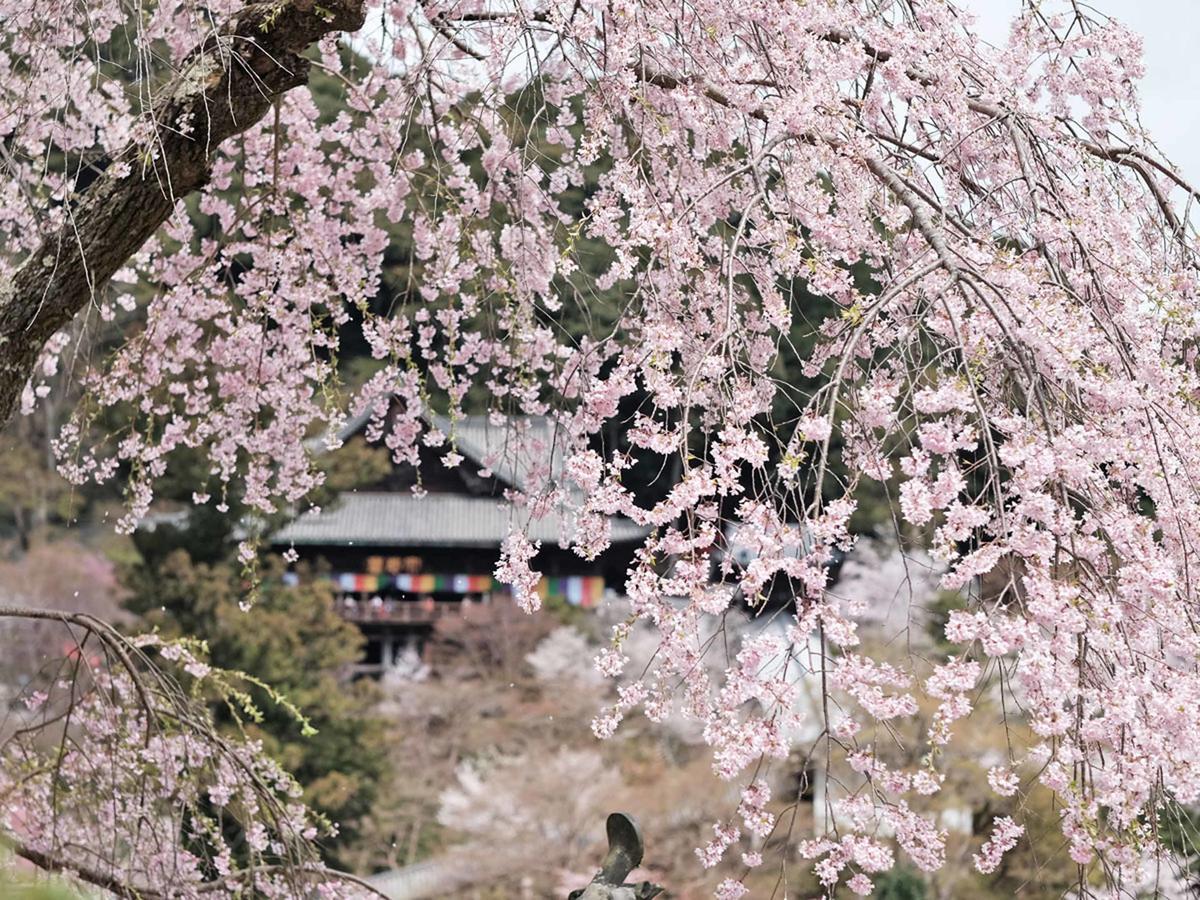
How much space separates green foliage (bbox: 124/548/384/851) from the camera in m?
9.05

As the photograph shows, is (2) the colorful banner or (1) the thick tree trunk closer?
(1) the thick tree trunk

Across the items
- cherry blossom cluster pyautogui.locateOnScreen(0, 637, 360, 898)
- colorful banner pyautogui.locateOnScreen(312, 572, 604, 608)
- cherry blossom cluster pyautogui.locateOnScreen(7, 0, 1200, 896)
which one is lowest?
cherry blossom cluster pyautogui.locateOnScreen(0, 637, 360, 898)

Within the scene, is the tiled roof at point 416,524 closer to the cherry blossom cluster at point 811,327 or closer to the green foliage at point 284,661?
the green foliage at point 284,661

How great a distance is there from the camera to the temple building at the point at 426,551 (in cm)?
1438

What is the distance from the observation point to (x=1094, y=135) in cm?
284

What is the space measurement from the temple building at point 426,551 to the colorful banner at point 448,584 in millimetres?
11

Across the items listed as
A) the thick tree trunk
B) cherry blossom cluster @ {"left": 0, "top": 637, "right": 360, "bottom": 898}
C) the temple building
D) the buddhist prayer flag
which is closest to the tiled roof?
the temple building

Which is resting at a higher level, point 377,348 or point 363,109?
point 363,109

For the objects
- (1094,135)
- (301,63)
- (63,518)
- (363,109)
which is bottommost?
(301,63)

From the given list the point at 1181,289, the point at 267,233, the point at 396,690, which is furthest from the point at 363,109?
the point at 396,690

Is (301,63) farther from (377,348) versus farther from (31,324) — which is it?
(377,348)

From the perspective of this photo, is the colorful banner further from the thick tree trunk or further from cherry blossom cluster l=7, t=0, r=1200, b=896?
the thick tree trunk

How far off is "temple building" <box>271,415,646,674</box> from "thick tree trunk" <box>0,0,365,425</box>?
461 inches

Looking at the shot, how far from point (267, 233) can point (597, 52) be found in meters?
1.25
